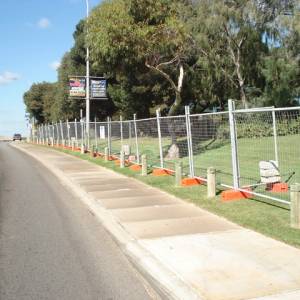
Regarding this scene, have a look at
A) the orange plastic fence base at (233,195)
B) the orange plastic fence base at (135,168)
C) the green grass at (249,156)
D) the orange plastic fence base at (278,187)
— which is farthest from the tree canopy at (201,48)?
the orange plastic fence base at (233,195)

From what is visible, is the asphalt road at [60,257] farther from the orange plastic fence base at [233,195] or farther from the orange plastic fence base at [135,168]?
the orange plastic fence base at [135,168]

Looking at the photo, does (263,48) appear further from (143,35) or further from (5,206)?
(5,206)

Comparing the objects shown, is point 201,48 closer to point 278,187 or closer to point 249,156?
point 249,156

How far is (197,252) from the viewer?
24.4ft

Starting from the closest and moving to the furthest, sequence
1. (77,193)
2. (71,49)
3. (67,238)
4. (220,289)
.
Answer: (220,289), (67,238), (77,193), (71,49)

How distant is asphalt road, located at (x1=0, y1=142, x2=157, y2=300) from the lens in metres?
6.16

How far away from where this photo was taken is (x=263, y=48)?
32406 mm

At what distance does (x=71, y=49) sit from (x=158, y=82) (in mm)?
20698

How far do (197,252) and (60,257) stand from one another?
6.24ft

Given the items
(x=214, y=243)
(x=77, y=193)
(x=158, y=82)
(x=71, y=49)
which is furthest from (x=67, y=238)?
(x=71, y=49)

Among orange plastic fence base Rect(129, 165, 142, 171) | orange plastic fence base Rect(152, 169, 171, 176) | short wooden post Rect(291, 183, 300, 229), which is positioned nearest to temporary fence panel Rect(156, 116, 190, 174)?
orange plastic fence base Rect(152, 169, 171, 176)

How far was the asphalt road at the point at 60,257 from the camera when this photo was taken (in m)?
6.16

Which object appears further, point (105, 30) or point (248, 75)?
point (248, 75)

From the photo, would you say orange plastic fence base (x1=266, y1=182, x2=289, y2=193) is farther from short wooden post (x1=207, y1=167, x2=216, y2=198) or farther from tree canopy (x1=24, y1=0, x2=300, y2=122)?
tree canopy (x1=24, y1=0, x2=300, y2=122)
